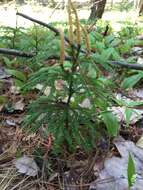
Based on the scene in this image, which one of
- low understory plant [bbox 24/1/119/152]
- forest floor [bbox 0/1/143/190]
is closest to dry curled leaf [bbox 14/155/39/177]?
forest floor [bbox 0/1/143/190]

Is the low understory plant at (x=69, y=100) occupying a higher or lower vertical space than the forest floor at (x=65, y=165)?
higher

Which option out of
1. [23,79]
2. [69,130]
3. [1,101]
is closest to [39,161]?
[69,130]

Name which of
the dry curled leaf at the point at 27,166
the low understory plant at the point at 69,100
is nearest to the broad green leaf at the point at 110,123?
the low understory plant at the point at 69,100

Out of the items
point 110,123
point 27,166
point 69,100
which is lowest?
point 27,166

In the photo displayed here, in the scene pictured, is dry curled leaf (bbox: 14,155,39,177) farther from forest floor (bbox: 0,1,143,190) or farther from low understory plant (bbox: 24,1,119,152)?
low understory plant (bbox: 24,1,119,152)

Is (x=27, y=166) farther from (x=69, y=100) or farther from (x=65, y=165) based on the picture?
(x=69, y=100)

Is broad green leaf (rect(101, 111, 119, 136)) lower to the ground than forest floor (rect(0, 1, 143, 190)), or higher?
higher

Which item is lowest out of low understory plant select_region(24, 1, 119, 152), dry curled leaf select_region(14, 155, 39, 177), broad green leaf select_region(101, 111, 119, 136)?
dry curled leaf select_region(14, 155, 39, 177)

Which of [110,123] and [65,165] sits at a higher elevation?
[110,123]

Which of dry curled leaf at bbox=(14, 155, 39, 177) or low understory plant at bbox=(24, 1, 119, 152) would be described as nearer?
low understory plant at bbox=(24, 1, 119, 152)

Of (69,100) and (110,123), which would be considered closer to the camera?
(69,100)

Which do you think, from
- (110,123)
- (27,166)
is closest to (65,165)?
(27,166)

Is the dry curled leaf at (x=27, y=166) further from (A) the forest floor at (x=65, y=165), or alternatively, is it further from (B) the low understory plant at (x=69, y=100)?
(B) the low understory plant at (x=69, y=100)

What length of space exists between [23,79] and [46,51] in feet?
2.57
